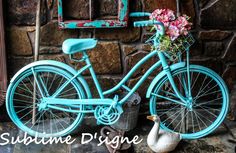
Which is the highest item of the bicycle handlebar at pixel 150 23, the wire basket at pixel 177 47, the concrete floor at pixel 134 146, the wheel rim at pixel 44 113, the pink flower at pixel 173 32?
the bicycle handlebar at pixel 150 23

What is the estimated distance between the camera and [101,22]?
3.98 meters

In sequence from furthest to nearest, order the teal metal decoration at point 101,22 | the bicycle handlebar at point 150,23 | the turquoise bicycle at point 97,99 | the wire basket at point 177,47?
1. the teal metal decoration at point 101,22
2. the turquoise bicycle at point 97,99
3. the wire basket at point 177,47
4. the bicycle handlebar at point 150,23

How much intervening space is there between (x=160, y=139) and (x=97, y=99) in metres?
0.74

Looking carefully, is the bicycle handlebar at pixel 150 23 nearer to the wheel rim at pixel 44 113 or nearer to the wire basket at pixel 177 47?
the wire basket at pixel 177 47

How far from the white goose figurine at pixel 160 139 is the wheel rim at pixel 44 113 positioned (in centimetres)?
78

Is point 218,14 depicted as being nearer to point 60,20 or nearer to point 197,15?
point 197,15

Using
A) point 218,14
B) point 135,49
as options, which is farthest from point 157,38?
point 218,14

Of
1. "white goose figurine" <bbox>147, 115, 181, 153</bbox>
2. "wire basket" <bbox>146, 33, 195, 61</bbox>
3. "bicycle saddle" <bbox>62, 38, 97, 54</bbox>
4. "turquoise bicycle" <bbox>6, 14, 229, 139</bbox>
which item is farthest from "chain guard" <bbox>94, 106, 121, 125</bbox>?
"wire basket" <bbox>146, 33, 195, 61</bbox>

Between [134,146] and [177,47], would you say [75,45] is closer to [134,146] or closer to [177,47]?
[177,47]

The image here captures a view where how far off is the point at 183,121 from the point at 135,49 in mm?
938

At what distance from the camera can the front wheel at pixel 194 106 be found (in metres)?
4.09

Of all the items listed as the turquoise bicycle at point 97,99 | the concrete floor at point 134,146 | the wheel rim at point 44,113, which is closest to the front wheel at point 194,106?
the turquoise bicycle at point 97,99

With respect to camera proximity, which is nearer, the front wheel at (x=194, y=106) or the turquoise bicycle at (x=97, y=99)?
the turquoise bicycle at (x=97, y=99)

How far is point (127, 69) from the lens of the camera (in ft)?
14.1
